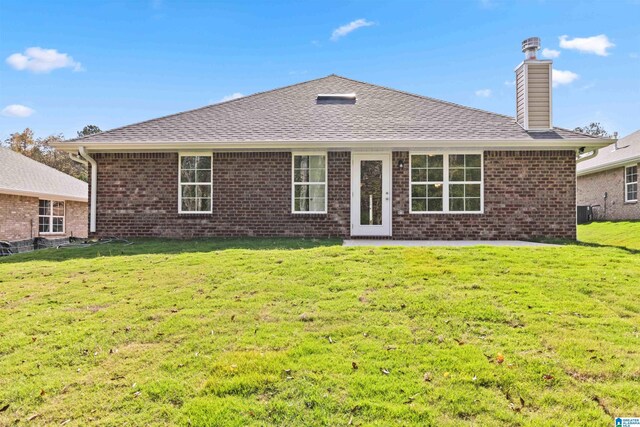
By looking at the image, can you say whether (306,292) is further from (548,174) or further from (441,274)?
(548,174)

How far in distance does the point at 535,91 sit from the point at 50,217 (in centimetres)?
2087

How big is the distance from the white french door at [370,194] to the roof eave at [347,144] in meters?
0.50

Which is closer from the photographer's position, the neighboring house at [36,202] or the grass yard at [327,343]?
the grass yard at [327,343]

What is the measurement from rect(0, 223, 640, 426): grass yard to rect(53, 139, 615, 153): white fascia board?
4.60 m

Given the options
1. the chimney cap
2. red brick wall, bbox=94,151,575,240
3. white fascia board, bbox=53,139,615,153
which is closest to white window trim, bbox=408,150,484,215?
red brick wall, bbox=94,151,575,240

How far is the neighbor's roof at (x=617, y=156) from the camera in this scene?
1722 cm

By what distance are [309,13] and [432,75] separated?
671 centimetres

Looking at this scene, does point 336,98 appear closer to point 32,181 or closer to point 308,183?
point 308,183

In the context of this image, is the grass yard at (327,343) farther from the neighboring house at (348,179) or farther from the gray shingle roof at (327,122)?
the gray shingle roof at (327,122)

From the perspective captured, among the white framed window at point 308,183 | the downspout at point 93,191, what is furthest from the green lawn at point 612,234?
the downspout at point 93,191

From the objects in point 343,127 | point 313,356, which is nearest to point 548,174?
point 343,127

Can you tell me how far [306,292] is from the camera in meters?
5.56

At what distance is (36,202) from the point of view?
1856cm

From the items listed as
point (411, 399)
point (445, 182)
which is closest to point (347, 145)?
point (445, 182)
